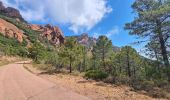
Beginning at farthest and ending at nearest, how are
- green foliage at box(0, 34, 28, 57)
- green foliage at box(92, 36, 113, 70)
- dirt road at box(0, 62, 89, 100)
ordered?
1. green foliage at box(0, 34, 28, 57)
2. green foliage at box(92, 36, 113, 70)
3. dirt road at box(0, 62, 89, 100)

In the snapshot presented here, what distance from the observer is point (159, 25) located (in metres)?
17.5

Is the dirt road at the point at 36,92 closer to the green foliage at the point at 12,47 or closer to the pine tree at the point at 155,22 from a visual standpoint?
the pine tree at the point at 155,22

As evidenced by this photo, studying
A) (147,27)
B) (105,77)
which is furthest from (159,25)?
(105,77)

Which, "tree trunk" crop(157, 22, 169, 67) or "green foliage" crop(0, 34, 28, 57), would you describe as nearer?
"tree trunk" crop(157, 22, 169, 67)

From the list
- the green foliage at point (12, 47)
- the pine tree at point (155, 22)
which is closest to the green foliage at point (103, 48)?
the pine tree at point (155, 22)

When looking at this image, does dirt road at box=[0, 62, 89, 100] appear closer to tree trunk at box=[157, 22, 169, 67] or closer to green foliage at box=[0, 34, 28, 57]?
tree trunk at box=[157, 22, 169, 67]

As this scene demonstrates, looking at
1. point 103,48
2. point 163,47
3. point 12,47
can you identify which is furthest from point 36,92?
point 12,47

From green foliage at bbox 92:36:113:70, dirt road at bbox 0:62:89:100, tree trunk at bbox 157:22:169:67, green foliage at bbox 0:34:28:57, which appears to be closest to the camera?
dirt road at bbox 0:62:89:100

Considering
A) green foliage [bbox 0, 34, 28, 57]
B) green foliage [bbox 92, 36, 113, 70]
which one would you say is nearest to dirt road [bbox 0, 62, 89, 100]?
green foliage [bbox 92, 36, 113, 70]

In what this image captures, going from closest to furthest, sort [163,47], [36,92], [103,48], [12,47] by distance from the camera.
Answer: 1. [36,92]
2. [163,47]
3. [103,48]
4. [12,47]

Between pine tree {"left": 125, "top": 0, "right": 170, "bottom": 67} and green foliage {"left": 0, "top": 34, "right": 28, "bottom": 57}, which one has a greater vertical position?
green foliage {"left": 0, "top": 34, "right": 28, "bottom": 57}

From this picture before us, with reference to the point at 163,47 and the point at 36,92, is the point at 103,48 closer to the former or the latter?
the point at 163,47

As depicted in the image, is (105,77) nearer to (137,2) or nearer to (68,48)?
(137,2)

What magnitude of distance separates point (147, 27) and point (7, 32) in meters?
148
